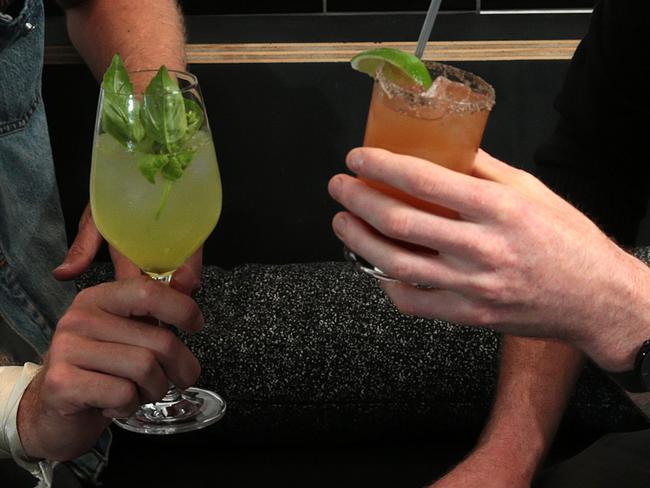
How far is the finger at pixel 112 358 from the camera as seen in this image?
112 centimetres

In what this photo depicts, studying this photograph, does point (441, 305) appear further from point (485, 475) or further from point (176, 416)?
point (176, 416)

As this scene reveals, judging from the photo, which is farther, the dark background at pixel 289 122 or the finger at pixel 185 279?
the dark background at pixel 289 122

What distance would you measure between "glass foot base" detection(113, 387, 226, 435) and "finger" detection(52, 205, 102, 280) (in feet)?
0.93

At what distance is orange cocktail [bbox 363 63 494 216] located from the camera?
38.1 inches

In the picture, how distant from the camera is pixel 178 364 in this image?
3.80 ft

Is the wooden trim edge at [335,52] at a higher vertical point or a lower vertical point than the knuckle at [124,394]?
higher

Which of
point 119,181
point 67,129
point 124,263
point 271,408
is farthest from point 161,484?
point 67,129

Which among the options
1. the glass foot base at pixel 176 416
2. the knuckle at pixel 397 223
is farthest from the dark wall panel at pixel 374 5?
the knuckle at pixel 397 223

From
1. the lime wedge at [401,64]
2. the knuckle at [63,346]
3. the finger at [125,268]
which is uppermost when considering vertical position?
the lime wedge at [401,64]

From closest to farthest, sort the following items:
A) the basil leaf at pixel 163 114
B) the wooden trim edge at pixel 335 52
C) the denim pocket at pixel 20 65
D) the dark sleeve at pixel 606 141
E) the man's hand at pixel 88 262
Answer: the basil leaf at pixel 163 114
the man's hand at pixel 88 262
the denim pocket at pixel 20 65
the dark sleeve at pixel 606 141
the wooden trim edge at pixel 335 52

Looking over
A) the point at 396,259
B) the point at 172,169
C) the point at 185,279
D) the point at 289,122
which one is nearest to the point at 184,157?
the point at 172,169

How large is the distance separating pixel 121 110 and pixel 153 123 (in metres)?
0.05

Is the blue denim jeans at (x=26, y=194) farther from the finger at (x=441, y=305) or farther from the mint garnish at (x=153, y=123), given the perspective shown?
the finger at (x=441, y=305)

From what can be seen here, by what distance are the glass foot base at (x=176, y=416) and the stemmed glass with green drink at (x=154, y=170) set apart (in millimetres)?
270
